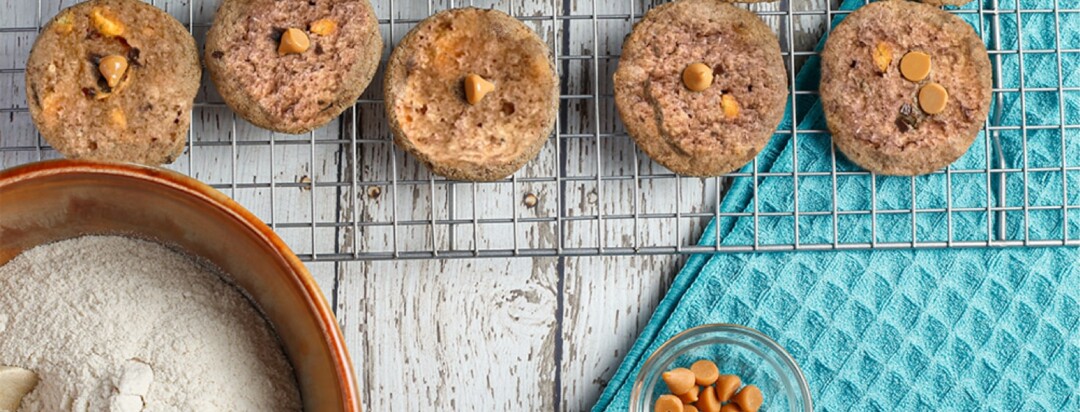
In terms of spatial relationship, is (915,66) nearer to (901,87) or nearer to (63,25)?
(901,87)

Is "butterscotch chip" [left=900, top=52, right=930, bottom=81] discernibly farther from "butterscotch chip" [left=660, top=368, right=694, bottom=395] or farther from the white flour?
the white flour

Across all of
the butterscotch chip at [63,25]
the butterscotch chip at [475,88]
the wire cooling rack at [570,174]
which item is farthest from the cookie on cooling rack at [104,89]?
the butterscotch chip at [475,88]

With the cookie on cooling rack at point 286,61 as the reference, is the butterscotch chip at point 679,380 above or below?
below

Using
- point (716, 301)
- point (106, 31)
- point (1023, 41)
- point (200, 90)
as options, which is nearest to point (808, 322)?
→ point (716, 301)

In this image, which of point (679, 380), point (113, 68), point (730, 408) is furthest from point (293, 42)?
point (730, 408)

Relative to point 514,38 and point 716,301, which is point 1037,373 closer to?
point 716,301

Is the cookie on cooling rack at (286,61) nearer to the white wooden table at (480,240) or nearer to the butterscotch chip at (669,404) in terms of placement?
the white wooden table at (480,240)

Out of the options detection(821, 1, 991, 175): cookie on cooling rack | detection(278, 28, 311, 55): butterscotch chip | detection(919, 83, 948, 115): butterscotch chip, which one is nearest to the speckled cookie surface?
detection(821, 1, 991, 175): cookie on cooling rack

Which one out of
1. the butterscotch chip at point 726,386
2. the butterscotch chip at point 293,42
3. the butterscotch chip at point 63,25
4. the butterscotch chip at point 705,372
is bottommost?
the butterscotch chip at point 726,386
